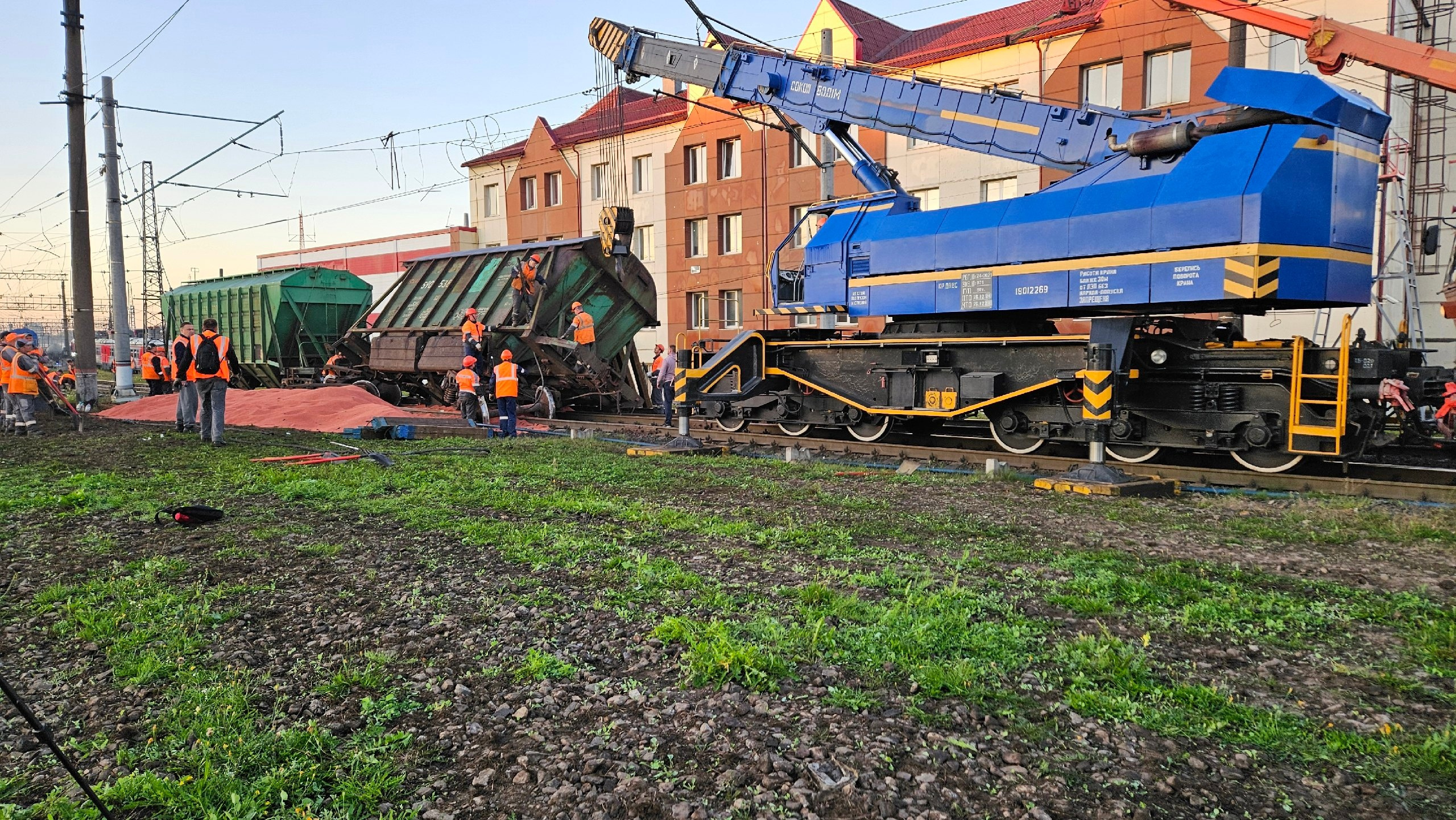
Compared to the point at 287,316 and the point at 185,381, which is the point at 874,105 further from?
the point at 287,316

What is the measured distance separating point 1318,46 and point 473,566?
13694mm

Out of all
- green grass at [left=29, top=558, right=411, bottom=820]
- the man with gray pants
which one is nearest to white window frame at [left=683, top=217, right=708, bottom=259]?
the man with gray pants

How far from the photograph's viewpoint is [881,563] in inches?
212

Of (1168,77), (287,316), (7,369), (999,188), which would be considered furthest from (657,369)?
(1168,77)

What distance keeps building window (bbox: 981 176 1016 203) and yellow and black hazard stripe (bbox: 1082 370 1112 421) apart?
51.8ft

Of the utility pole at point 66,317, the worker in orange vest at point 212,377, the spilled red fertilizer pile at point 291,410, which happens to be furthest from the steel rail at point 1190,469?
the utility pole at point 66,317

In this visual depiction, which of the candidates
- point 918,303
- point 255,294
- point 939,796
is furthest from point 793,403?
point 255,294

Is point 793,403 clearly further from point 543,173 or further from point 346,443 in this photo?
point 543,173

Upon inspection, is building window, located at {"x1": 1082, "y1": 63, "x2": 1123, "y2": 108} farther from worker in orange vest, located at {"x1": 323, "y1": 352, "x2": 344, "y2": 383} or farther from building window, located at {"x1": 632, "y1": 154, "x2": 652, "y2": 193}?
worker in orange vest, located at {"x1": 323, "y1": 352, "x2": 344, "y2": 383}

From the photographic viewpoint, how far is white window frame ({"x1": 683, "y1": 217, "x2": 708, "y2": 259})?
29.8m

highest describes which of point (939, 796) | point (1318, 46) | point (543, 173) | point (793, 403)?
point (543, 173)

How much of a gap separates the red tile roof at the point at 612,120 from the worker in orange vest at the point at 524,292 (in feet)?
47.5

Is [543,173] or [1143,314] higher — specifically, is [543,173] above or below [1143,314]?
above

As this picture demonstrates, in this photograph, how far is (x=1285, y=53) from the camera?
18469 mm
